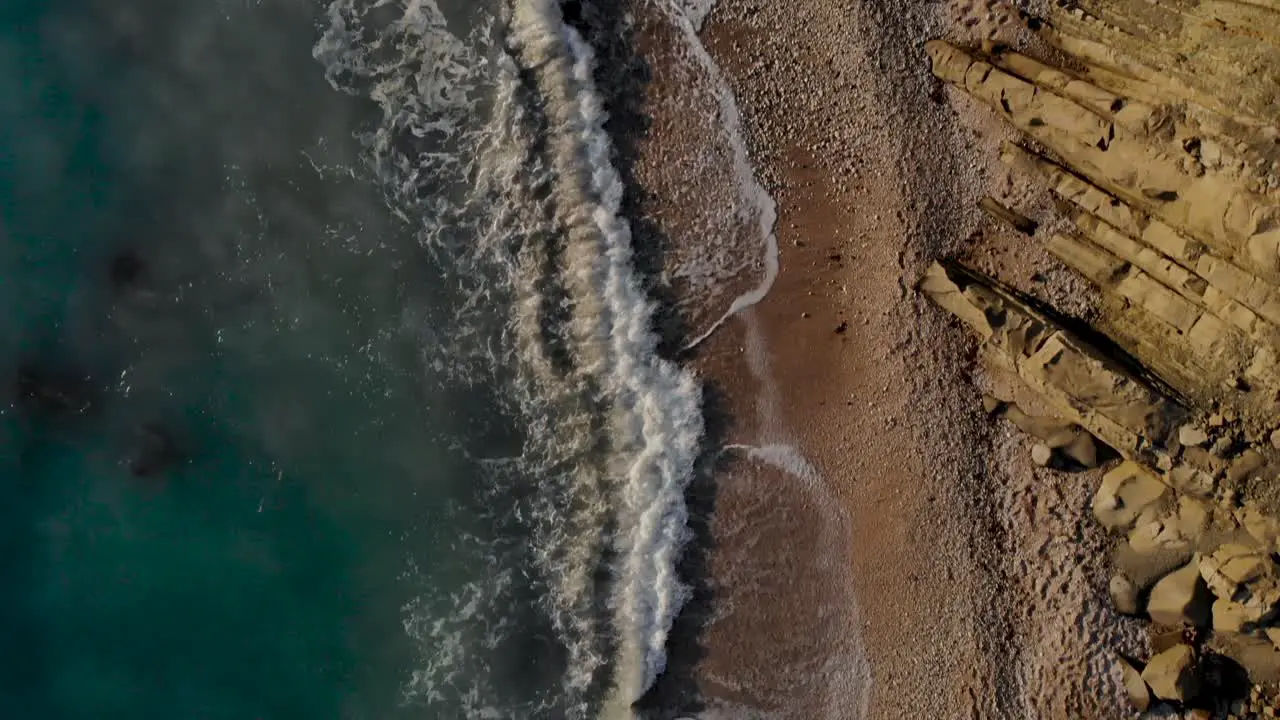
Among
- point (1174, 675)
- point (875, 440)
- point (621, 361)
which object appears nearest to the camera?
point (1174, 675)

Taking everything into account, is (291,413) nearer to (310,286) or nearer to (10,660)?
(310,286)

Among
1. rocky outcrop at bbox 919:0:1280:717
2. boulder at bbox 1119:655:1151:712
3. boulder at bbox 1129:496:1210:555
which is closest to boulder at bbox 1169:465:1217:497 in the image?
rocky outcrop at bbox 919:0:1280:717

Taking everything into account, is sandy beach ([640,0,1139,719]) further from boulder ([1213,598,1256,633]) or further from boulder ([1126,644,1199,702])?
boulder ([1213,598,1256,633])

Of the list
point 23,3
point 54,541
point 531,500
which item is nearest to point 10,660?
point 54,541

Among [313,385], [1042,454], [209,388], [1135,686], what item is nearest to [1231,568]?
[1135,686]

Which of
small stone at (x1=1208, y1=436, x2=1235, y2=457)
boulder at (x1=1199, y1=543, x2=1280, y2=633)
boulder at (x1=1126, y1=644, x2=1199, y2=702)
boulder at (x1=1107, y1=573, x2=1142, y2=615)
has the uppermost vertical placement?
small stone at (x1=1208, y1=436, x2=1235, y2=457)

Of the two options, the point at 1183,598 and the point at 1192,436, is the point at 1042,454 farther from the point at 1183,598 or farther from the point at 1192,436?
the point at 1183,598
